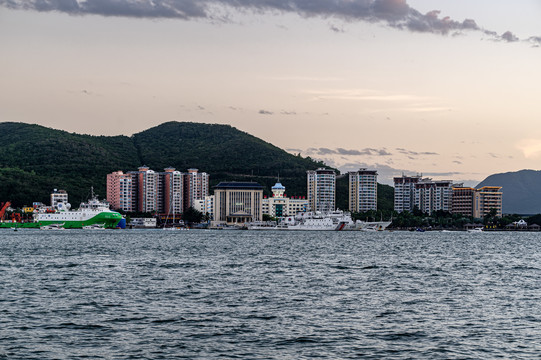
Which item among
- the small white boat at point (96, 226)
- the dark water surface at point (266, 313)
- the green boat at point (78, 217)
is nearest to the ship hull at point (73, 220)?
the green boat at point (78, 217)

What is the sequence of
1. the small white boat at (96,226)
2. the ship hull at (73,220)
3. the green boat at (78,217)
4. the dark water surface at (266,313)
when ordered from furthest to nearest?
the small white boat at (96,226) < the green boat at (78,217) < the ship hull at (73,220) < the dark water surface at (266,313)

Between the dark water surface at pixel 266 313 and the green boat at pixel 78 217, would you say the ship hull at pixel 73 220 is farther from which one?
the dark water surface at pixel 266 313

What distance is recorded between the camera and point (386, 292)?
41.1 metres

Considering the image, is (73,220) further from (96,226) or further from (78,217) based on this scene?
(96,226)

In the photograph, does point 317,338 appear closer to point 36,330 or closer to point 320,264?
point 36,330

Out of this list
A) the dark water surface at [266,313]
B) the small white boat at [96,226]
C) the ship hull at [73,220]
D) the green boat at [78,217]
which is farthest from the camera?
the small white boat at [96,226]

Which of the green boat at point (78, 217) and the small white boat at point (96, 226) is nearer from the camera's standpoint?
the green boat at point (78, 217)

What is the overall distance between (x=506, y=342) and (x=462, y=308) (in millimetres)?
8241

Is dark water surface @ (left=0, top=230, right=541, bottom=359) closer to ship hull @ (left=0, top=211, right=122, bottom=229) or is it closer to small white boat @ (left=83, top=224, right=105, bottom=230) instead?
ship hull @ (left=0, top=211, right=122, bottom=229)

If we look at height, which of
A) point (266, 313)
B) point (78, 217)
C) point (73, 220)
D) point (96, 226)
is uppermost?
point (78, 217)

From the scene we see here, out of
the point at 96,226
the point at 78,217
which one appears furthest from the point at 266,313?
the point at 96,226

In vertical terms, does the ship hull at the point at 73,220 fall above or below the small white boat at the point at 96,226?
above

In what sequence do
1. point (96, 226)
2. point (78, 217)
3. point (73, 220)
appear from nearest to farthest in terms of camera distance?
point (73, 220) < point (78, 217) < point (96, 226)

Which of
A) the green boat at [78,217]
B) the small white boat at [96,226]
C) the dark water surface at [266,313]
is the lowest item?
the small white boat at [96,226]
